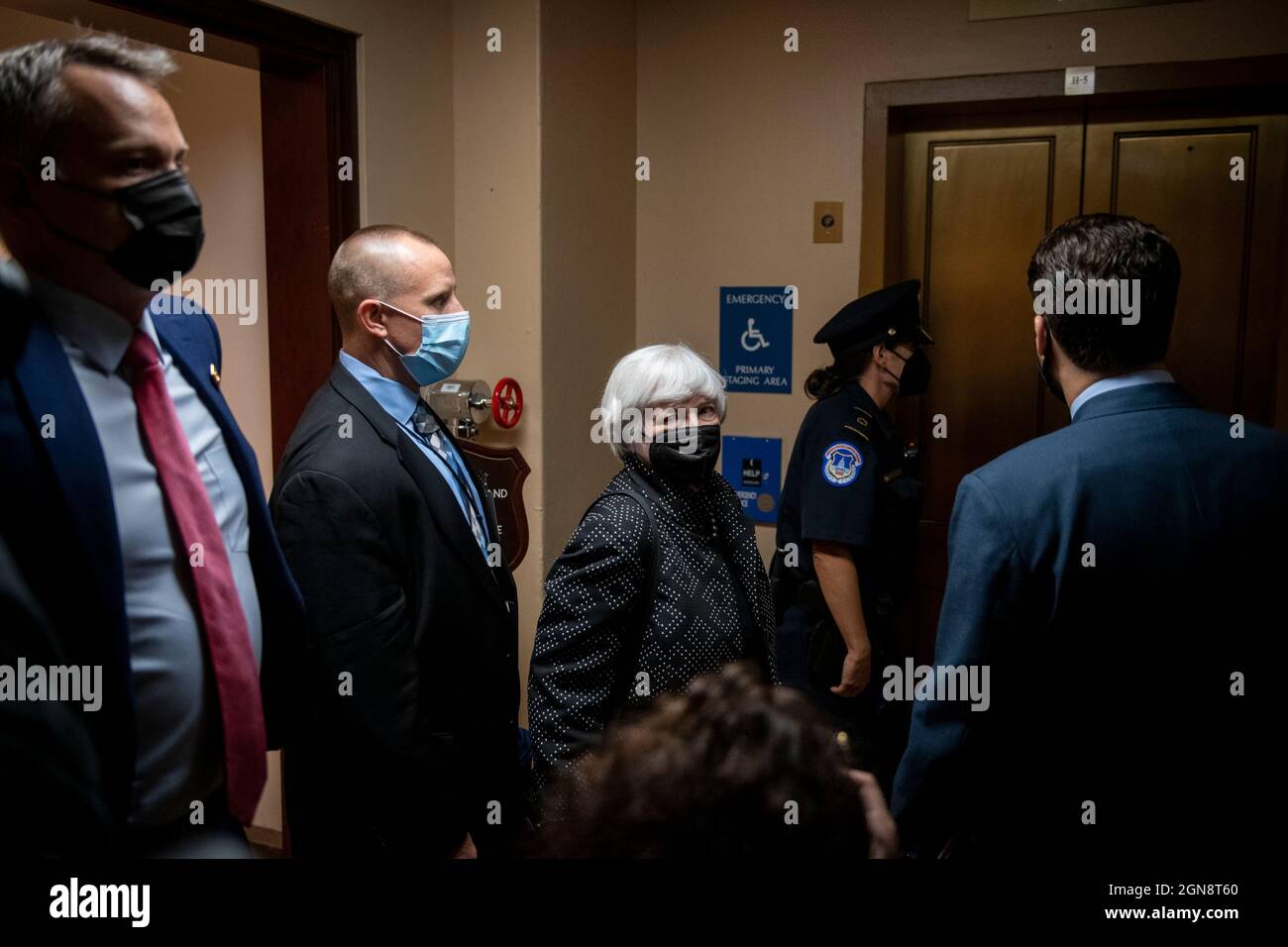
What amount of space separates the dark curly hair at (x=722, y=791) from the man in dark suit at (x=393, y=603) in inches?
32.7

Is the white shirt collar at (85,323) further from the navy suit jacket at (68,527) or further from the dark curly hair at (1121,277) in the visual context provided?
the dark curly hair at (1121,277)

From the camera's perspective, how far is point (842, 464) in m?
2.53

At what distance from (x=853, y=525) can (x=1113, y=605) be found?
3.73 feet

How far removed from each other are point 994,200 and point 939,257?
24 cm

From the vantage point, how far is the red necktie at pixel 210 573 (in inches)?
41.1

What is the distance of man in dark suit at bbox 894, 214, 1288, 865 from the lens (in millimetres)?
1371

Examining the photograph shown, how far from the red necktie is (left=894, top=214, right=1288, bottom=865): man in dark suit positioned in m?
0.94

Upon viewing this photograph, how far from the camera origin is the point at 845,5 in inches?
127
